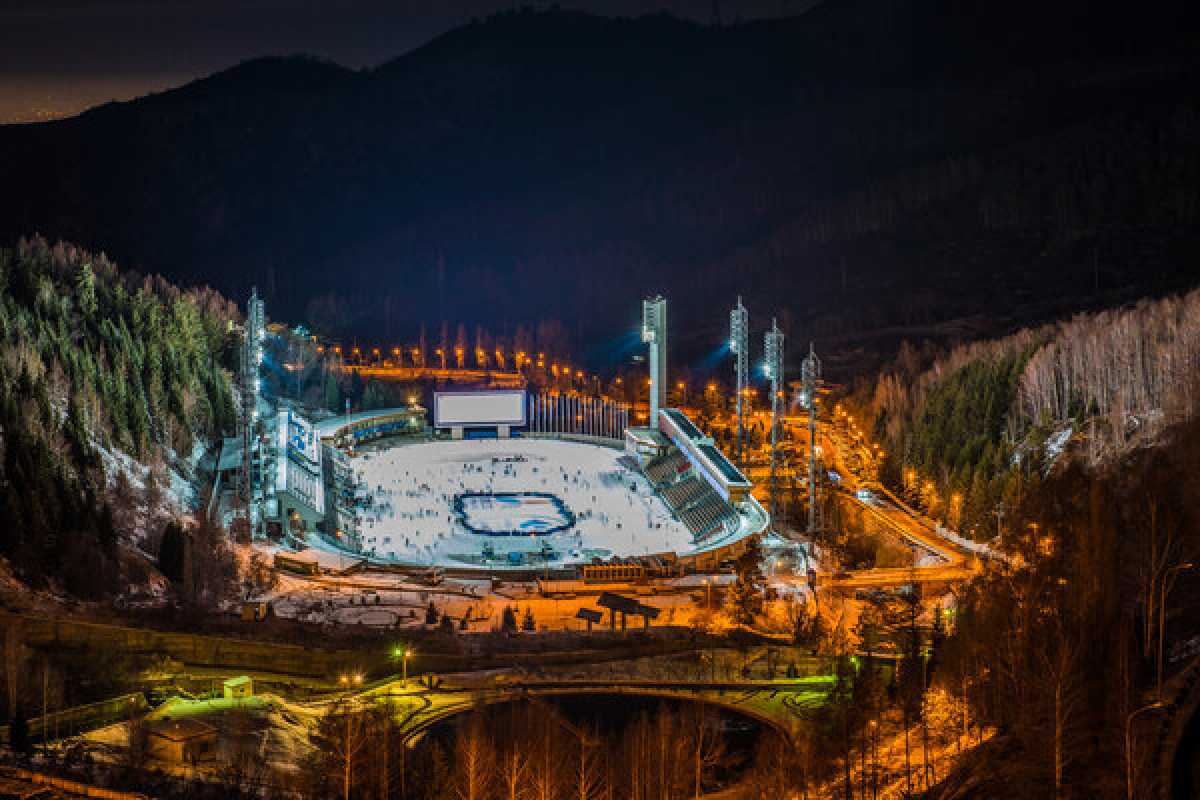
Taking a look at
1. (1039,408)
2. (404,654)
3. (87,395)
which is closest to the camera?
(404,654)

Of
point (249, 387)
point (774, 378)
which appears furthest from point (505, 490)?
point (249, 387)

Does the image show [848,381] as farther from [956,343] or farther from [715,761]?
[715,761]

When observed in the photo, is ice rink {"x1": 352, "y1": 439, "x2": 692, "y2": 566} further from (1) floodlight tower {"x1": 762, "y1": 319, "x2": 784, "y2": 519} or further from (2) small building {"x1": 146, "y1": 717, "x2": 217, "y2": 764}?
(2) small building {"x1": 146, "y1": 717, "x2": 217, "y2": 764}

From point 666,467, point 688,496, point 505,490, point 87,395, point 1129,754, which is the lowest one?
point 1129,754

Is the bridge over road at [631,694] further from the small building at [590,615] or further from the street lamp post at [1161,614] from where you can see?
the small building at [590,615]

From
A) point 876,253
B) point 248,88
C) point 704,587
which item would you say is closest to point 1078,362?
point 704,587

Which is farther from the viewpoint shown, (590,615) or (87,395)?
(87,395)

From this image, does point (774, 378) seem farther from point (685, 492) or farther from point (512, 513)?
point (512, 513)
